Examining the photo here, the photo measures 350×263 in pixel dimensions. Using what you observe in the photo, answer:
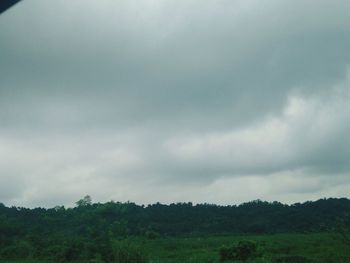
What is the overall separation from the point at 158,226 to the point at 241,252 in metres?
30.5

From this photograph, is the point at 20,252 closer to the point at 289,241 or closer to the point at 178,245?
the point at 178,245

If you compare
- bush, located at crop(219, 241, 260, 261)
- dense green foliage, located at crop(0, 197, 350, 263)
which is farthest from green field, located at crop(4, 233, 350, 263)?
bush, located at crop(219, 241, 260, 261)

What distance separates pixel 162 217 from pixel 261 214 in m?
13.7

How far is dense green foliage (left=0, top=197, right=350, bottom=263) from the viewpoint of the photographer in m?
35.0

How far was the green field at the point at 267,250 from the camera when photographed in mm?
28516

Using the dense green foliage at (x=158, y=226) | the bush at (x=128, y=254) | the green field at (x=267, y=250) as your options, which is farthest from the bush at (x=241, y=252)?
the bush at (x=128, y=254)

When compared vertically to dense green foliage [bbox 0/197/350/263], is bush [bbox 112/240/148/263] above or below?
below

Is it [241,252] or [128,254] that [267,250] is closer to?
[241,252]

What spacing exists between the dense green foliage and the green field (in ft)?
0.42

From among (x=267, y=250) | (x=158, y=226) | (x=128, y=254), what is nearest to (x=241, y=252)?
(x=267, y=250)

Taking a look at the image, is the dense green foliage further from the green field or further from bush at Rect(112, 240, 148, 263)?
bush at Rect(112, 240, 148, 263)

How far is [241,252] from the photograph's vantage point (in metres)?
31.4

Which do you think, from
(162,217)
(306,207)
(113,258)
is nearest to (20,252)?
(113,258)

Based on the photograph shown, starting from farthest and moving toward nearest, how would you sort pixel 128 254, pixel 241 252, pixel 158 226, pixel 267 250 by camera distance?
pixel 158 226, pixel 267 250, pixel 241 252, pixel 128 254
